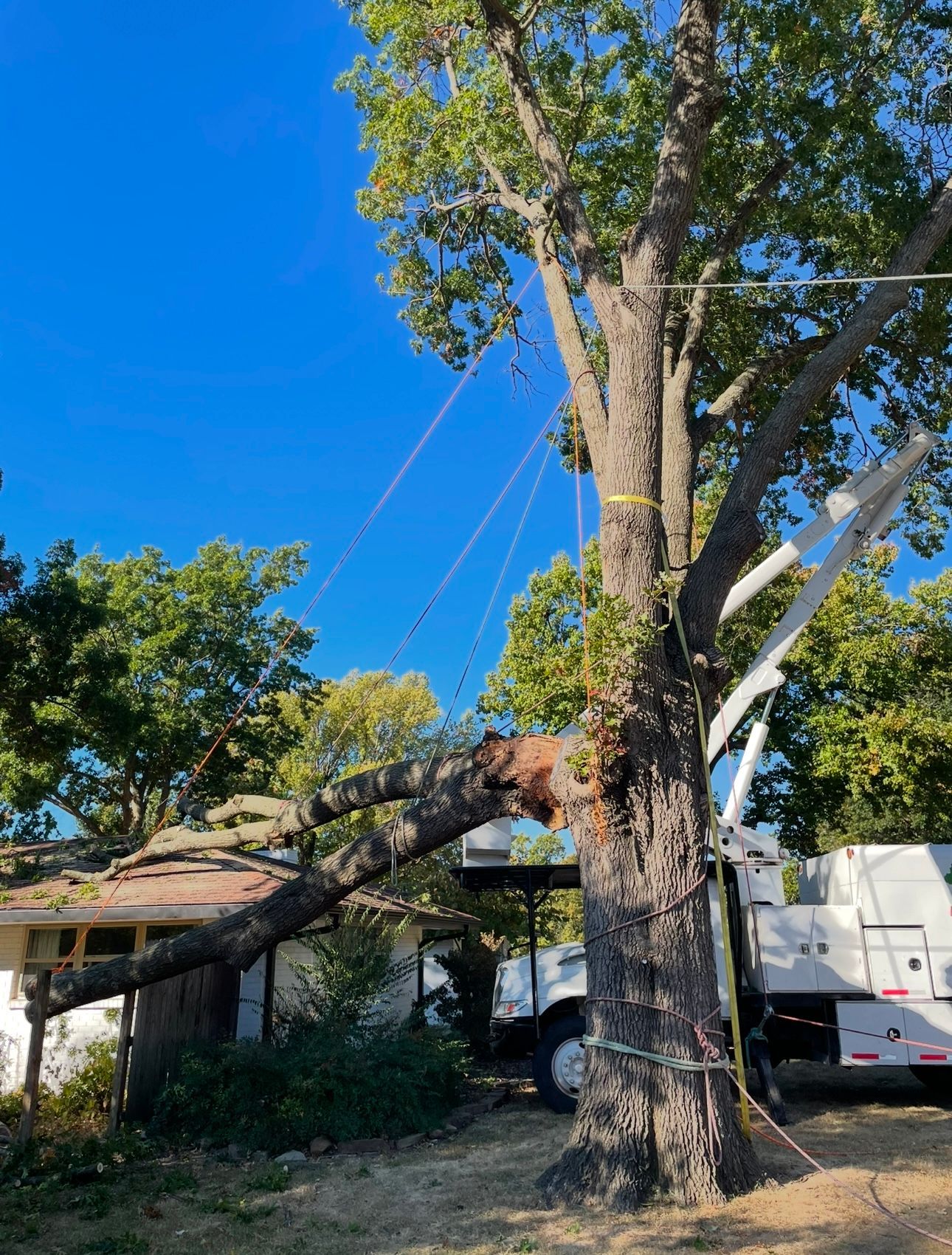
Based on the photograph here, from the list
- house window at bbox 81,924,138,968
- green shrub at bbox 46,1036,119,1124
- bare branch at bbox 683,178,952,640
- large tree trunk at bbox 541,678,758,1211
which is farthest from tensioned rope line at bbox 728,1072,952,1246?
house window at bbox 81,924,138,968

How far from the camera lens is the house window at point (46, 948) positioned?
1230cm

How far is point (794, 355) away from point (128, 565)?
59.6 ft

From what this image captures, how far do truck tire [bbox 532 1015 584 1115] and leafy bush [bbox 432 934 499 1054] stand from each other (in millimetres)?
4780

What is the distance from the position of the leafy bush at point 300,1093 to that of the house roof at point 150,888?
1.95 m

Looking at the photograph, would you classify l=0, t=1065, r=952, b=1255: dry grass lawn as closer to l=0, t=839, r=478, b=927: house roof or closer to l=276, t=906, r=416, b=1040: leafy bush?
l=276, t=906, r=416, b=1040: leafy bush

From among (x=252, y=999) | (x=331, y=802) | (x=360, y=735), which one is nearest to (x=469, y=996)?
(x=252, y=999)

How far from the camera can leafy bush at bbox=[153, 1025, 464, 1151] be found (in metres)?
8.41

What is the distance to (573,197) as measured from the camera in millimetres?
8383

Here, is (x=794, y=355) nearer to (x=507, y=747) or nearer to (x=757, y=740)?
(x=757, y=740)

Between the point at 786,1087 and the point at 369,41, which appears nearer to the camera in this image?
the point at 369,41

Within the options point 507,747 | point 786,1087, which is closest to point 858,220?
point 507,747

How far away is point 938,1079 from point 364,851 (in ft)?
23.9

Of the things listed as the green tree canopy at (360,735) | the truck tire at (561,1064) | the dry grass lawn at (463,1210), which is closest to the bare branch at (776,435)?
the dry grass lawn at (463,1210)

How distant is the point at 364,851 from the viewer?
7871mm
